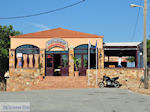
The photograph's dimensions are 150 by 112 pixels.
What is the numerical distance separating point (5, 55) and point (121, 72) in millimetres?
19927

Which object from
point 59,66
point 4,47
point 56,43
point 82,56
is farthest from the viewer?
point 4,47

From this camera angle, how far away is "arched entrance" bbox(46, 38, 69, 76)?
30.4m

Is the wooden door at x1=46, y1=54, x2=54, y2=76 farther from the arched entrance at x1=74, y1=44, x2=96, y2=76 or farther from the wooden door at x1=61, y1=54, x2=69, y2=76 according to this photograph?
the arched entrance at x1=74, y1=44, x2=96, y2=76

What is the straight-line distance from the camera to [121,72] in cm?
2788

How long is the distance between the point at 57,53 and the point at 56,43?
129 centimetres

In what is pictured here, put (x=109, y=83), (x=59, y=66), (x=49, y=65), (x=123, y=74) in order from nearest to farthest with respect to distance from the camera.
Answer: (x=109, y=83)
(x=123, y=74)
(x=49, y=65)
(x=59, y=66)

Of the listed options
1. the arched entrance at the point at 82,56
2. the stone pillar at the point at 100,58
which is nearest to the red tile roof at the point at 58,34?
the arched entrance at the point at 82,56

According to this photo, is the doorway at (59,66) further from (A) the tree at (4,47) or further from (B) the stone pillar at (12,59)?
(A) the tree at (4,47)

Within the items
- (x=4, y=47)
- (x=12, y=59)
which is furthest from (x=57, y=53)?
(x=4, y=47)

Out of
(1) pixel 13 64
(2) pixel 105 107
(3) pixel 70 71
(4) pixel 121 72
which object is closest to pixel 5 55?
(1) pixel 13 64

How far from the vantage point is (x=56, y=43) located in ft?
100

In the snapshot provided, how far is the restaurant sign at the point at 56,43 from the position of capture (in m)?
30.3

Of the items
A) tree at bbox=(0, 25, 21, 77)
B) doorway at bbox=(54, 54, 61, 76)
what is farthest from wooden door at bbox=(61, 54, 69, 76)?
tree at bbox=(0, 25, 21, 77)

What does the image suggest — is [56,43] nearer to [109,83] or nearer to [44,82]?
[44,82]
